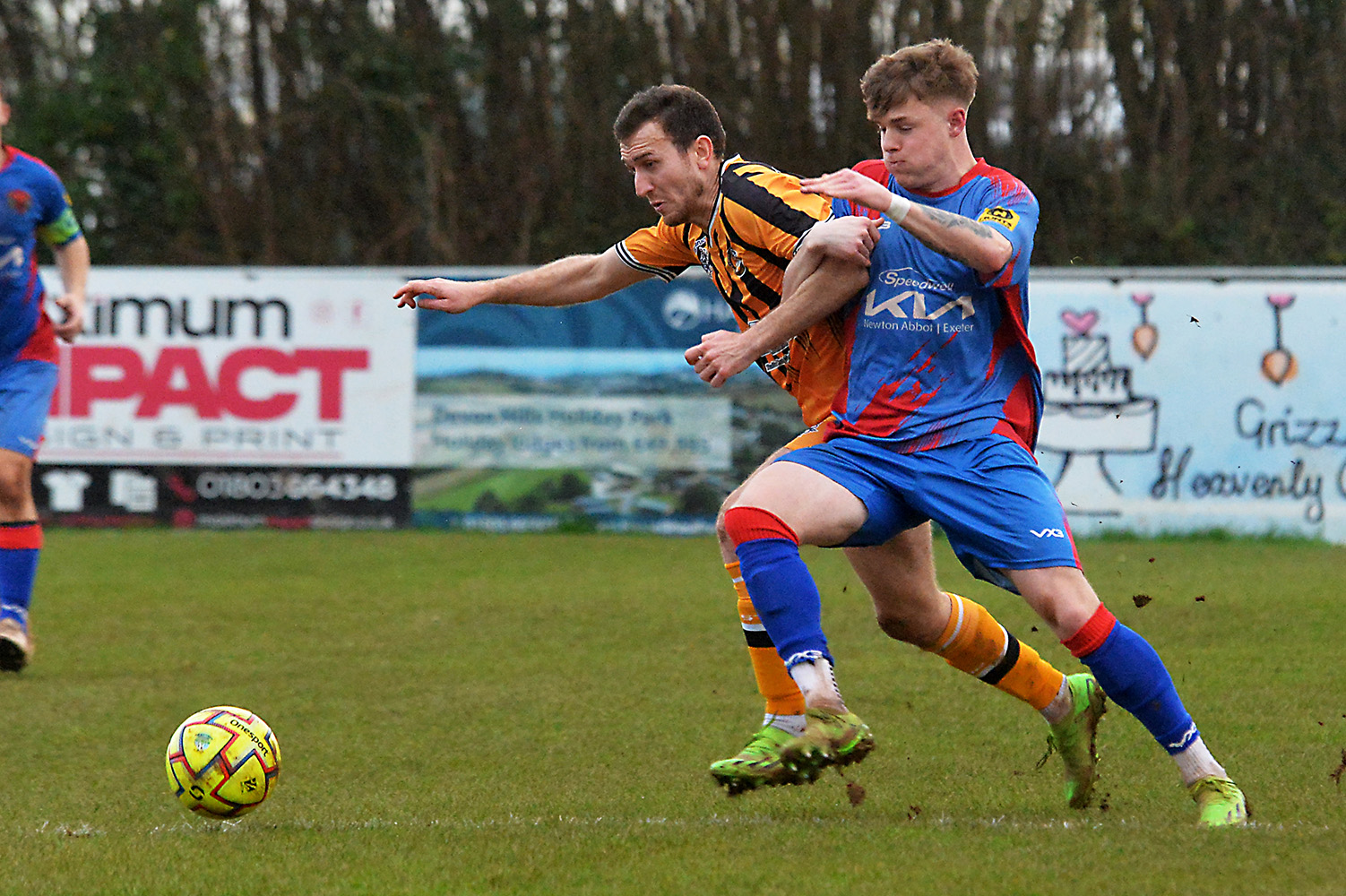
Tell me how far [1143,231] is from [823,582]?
8096mm

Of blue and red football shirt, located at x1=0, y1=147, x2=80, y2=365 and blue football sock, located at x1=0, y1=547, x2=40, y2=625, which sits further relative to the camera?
blue and red football shirt, located at x1=0, y1=147, x2=80, y2=365

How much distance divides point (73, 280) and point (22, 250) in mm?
258

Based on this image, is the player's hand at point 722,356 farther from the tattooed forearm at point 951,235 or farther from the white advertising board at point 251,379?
the white advertising board at point 251,379

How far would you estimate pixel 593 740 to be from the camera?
237 inches

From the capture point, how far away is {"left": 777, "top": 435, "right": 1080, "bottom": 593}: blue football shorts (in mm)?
4320

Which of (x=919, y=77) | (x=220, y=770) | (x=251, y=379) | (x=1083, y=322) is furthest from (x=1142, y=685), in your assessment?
(x=251, y=379)

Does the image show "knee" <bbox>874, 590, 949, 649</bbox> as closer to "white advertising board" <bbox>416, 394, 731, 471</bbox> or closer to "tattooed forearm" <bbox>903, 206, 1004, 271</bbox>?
"tattooed forearm" <bbox>903, 206, 1004, 271</bbox>

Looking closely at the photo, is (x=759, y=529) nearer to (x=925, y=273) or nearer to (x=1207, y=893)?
(x=925, y=273)

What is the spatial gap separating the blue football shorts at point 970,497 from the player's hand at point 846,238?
51 cm

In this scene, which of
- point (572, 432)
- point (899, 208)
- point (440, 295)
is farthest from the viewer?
point (572, 432)

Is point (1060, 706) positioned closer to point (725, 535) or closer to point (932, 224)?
point (725, 535)

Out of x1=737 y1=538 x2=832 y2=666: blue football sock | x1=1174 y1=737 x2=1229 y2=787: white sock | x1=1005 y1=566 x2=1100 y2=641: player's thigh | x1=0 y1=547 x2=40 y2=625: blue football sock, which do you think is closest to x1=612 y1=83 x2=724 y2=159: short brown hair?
x1=737 y1=538 x2=832 y2=666: blue football sock

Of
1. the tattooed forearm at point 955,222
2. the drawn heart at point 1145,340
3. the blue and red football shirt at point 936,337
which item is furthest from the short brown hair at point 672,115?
the drawn heart at point 1145,340

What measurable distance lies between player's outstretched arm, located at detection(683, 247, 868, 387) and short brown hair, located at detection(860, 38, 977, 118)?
17.1 inches
